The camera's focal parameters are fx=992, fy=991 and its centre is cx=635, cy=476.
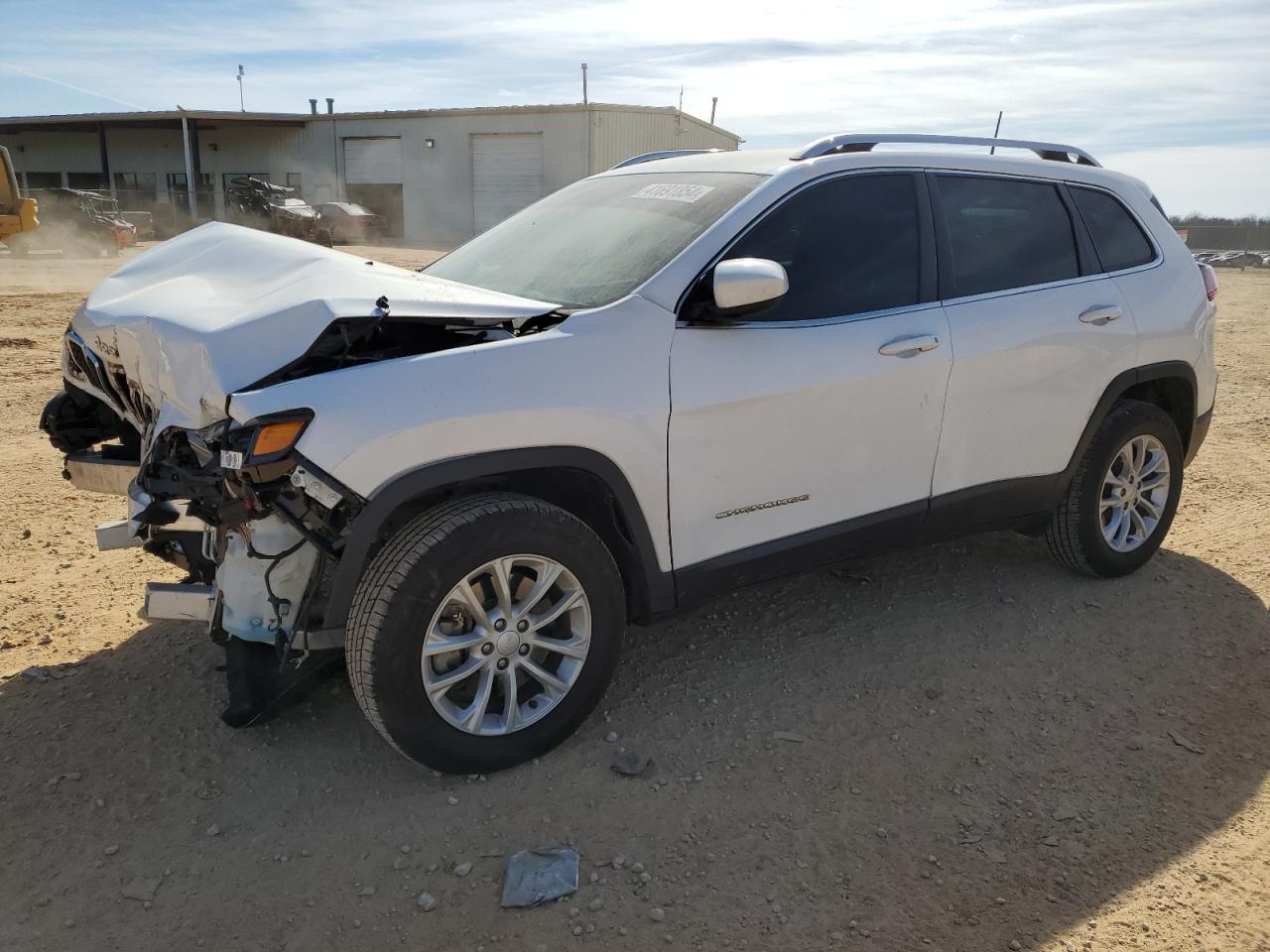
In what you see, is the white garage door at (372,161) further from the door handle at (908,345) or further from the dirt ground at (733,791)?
the door handle at (908,345)

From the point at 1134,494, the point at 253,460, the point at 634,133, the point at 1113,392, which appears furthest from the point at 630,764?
the point at 634,133

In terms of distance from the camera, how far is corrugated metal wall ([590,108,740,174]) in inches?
1315

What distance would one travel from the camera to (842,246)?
12.2ft

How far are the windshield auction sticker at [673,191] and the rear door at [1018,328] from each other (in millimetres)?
964

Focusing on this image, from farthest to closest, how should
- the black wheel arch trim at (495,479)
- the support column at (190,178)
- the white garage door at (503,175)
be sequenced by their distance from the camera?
the support column at (190,178) < the white garage door at (503,175) < the black wheel arch trim at (495,479)

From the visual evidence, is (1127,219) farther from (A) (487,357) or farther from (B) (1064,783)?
(A) (487,357)

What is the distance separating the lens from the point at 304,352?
285 centimetres

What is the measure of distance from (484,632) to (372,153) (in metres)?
39.1

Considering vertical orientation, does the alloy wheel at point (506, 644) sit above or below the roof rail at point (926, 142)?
below

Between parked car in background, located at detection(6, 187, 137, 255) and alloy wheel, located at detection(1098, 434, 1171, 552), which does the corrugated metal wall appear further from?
alloy wheel, located at detection(1098, 434, 1171, 552)

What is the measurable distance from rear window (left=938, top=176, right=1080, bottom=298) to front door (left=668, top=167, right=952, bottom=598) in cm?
21

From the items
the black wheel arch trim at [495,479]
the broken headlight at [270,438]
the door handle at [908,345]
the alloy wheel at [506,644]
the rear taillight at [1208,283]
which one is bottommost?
the alloy wheel at [506,644]

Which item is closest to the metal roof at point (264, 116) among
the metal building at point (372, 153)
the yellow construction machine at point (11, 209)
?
the metal building at point (372, 153)

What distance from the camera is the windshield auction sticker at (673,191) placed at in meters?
3.77
